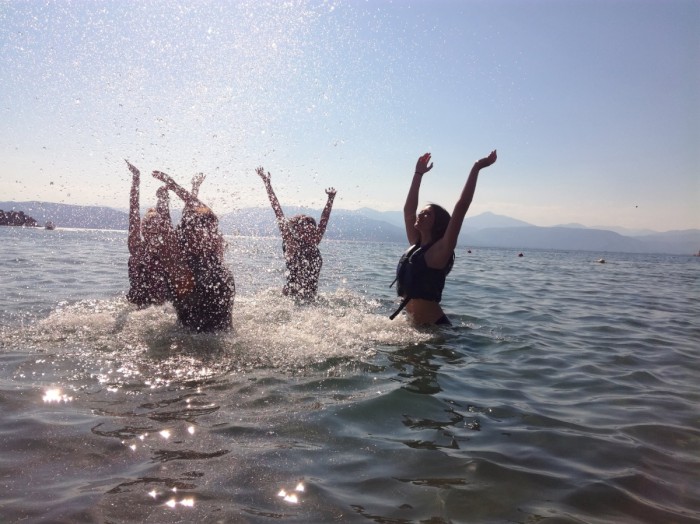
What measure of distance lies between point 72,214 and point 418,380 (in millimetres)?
199270

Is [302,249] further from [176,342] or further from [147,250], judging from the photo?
[176,342]

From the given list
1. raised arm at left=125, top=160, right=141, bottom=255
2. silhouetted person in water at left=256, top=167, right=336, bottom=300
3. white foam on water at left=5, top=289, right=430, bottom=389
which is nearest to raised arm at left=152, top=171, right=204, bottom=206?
raised arm at left=125, top=160, right=141, bottom=255

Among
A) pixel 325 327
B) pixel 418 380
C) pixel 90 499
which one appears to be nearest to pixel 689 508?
pixel 418 380

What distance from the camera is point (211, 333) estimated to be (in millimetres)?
6605

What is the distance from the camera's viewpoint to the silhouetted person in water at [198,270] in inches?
243

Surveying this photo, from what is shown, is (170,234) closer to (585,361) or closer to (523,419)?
(523,419)

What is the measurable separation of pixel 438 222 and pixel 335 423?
4.32 metres

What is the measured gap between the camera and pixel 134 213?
7691 millimetres

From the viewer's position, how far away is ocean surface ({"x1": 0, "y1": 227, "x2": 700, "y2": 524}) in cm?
290

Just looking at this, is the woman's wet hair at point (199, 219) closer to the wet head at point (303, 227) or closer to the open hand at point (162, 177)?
the open hand at point (162, 177)

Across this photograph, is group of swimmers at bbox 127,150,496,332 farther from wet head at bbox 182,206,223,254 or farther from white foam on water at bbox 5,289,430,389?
white foam on water at bbox 5,289,430,389

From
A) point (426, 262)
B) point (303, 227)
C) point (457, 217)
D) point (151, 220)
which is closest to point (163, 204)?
point (151, 220)

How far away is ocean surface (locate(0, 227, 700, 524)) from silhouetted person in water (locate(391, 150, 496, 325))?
402 mm

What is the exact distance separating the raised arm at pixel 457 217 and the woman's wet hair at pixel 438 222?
299 mm
